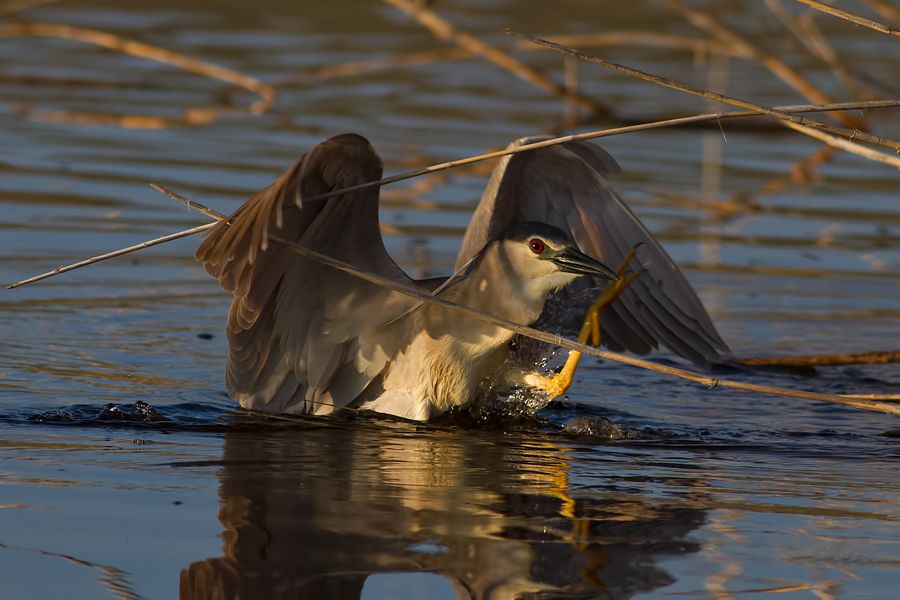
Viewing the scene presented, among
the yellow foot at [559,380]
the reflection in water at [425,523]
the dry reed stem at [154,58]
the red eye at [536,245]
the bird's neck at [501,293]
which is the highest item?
the dry reed stem at [154,58]

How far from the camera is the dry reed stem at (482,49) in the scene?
10.4 m

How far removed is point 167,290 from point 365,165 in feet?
8.84

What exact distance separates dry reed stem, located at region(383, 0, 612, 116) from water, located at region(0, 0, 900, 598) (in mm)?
361

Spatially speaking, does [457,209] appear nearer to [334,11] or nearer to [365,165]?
[365,165]

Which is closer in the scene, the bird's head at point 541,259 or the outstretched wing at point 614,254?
the bird's head at point 541,259

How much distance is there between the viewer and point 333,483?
14.9 feet

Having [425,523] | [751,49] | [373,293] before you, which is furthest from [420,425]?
[751,49]

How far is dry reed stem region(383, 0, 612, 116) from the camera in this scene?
1039 centimetres

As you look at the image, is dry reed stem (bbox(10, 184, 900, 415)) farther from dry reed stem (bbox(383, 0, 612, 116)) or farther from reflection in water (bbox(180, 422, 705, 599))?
dry reed stem (bbox(383, 0, 612, 116))

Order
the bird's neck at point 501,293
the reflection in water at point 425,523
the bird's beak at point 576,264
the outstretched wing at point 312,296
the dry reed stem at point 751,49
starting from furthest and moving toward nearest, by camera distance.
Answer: the dry reed stem at point 751,49 → the bird's neck at point 501,293 → the bird's beak at point 576,264 → the outstretched wing at point 312,296 → the reflection in water at point 425,523

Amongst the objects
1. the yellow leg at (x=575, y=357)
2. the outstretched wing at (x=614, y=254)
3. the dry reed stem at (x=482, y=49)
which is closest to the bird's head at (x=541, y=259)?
the yellow leg at (x=575, y=357)

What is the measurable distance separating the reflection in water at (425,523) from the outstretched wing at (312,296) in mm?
605

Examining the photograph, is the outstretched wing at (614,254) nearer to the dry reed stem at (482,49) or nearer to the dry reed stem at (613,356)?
the dry reed stem at (613,356)

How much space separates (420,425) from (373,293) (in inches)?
20.3
